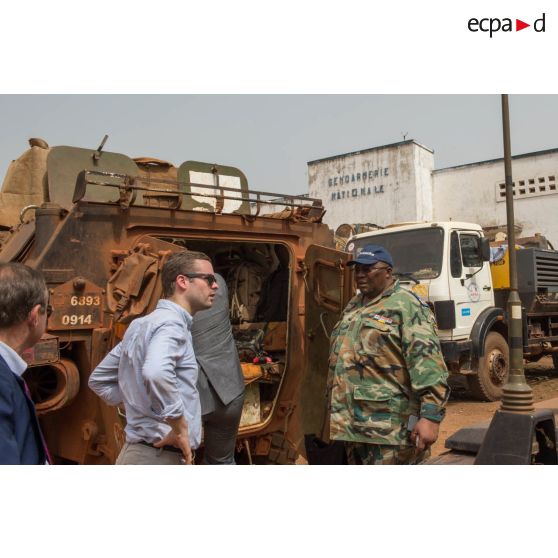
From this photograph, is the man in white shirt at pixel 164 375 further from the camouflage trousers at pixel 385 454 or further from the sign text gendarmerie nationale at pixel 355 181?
the sign text gendarmerie nationale at pixel 355 181

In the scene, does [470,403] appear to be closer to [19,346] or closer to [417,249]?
[417,249]

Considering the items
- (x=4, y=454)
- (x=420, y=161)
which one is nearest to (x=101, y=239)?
(x=4, y=454)

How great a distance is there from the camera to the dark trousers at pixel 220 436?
13.1 ft

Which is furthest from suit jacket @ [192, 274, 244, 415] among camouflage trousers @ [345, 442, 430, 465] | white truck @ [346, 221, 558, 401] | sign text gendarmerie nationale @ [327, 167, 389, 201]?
sign text gendarmerie nationale @ [327, 167, 389, 201]

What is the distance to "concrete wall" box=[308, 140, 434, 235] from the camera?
80.9 feet

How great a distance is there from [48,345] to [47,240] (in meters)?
0.71

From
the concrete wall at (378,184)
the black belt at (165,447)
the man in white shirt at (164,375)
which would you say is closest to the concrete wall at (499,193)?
the concrete wall at (378,184)

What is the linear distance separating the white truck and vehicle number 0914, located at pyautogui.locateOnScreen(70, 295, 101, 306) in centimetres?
480

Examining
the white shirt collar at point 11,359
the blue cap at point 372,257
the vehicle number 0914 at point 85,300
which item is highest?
the blue cap at point 372,257

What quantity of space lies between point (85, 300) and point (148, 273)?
0.53 metres

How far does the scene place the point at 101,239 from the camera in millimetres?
4227

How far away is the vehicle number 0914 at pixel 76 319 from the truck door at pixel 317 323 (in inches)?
72.9

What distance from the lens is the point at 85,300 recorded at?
13.4ft

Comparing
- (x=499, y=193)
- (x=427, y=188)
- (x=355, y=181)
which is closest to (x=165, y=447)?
(x=499, y=193)
